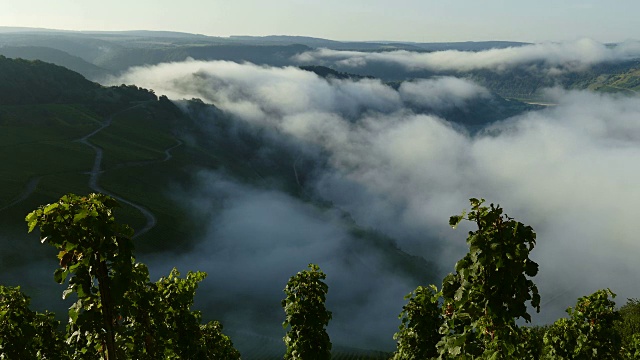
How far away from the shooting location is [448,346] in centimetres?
1562

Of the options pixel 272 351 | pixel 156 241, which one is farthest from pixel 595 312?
pixel 156 241

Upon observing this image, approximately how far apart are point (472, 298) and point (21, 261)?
162533 millimetres

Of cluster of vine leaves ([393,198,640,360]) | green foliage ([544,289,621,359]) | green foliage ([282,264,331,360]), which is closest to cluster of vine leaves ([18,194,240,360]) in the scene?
cluster of vine leaves ([393,198,640,360])

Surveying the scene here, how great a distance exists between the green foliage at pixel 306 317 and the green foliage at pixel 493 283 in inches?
725

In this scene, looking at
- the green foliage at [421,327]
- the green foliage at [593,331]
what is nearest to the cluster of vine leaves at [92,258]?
the green foliage at [421,327]

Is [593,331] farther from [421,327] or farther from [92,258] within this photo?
[92,258]

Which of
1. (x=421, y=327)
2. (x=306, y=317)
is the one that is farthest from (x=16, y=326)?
(x=421, y=327)

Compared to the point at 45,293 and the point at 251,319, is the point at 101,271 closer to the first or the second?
the point at 45,293

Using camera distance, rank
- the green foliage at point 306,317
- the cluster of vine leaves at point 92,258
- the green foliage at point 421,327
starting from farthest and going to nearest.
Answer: the green foliage at point 421,327 → the green foliage at point 306,317 → the cluster of vine leaves at point 92,258

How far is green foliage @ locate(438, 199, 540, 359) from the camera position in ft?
45.6

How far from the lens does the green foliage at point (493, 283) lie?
13.9 metres

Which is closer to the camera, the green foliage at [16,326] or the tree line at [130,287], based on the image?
the tree line at [130,287]

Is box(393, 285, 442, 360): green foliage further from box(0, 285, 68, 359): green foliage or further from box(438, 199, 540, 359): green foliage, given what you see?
box(0, 285, 68, 359): green foliage

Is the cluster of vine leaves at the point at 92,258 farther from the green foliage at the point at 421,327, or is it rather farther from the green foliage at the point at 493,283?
the green foliage at the point at 421,327
